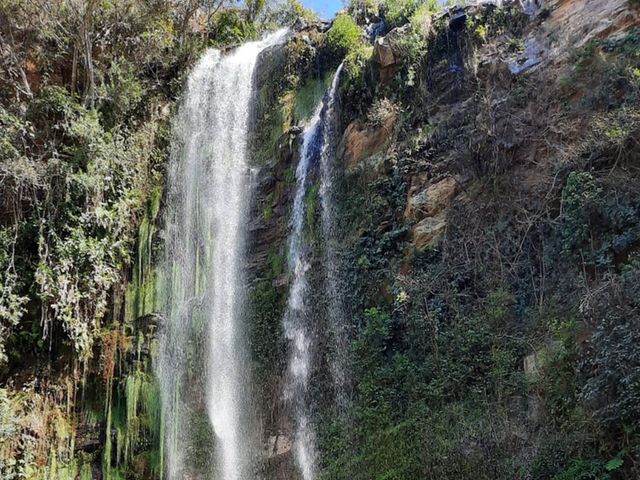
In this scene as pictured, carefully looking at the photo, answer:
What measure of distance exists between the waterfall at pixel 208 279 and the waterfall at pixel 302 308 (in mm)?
920

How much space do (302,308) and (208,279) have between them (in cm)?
222

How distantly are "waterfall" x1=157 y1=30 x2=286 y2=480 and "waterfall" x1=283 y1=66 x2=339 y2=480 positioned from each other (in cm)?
92

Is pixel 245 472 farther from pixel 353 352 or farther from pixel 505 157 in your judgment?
pixel 505 157

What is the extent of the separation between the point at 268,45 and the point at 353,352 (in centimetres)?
891

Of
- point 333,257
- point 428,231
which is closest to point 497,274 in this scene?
point 428,231

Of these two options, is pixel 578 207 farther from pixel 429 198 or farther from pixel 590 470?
pixel 590 470

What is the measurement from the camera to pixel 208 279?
478 inches

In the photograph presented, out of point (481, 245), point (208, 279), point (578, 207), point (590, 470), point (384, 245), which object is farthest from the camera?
point (208, 279)

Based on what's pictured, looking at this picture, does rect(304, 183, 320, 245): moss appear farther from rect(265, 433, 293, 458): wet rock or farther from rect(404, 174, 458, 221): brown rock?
rect(265, 433, 293, 458): wet rock

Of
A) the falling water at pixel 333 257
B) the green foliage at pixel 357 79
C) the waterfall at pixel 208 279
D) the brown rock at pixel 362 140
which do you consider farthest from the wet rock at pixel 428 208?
the waterfall at pixel 208 279

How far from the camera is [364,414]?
9.28 meters

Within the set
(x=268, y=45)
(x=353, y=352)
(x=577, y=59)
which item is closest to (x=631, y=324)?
(x=353, y=352)

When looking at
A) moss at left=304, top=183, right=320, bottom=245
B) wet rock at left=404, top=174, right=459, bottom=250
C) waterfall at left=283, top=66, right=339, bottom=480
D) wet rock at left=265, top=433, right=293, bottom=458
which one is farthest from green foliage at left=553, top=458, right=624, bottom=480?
moss at left=304, top=183, right=320, bottom=245

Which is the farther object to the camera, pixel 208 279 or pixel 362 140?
pixel 208 279
